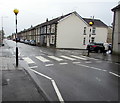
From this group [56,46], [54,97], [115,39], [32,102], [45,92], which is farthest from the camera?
[56,46]

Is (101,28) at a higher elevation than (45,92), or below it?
higher

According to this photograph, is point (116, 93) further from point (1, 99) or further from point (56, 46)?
point (56, 46)

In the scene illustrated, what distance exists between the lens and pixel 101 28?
38.0 metres

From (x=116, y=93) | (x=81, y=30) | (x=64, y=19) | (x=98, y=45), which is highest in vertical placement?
(x=64, y=19)

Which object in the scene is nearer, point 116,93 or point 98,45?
point 116,93

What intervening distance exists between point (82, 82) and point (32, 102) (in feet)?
9.52

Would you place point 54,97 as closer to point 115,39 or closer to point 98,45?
point 115,39

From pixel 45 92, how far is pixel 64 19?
Result: 27.1m

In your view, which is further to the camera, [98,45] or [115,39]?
[98,45]

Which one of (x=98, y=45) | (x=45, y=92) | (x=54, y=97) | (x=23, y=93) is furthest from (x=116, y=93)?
(x=98, y=45)

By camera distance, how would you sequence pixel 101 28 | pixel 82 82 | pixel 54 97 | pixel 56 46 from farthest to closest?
pixel 101 28 < pixel 56 46 < pixel 82 82 < pixel 54 97

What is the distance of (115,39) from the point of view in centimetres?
1827

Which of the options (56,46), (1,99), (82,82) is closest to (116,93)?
(82,82)

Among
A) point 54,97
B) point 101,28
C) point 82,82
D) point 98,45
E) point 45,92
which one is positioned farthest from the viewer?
point 101,28
